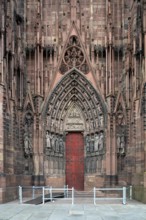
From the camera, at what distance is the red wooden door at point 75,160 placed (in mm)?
26402

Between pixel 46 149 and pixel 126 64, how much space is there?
25.5 feet

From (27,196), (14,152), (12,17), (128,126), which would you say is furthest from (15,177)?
(12,17)

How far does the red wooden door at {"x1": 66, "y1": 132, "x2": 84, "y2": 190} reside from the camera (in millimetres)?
26402

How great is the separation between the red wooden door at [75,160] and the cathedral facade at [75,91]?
7 centimetres

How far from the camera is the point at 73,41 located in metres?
26.6

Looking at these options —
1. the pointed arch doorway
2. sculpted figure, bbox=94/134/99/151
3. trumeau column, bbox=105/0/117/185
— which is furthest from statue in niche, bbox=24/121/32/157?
trumeau column, bbox=105/0/117/185

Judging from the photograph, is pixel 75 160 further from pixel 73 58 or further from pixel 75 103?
pixel 73 58

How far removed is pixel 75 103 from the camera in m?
26.9

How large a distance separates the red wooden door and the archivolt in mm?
916

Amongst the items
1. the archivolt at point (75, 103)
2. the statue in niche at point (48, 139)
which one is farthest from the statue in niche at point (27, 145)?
the archivolt at point (75, 103)

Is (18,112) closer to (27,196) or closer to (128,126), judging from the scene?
(27,196)

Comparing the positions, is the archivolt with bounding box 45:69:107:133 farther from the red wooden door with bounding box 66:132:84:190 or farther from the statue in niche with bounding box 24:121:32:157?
the statue in niche with bounding box 24:121:32:157

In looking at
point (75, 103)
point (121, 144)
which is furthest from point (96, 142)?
point (75, 103)

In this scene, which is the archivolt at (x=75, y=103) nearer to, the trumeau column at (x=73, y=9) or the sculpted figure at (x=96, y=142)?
the sculpted figure at (x=96, y=142)
